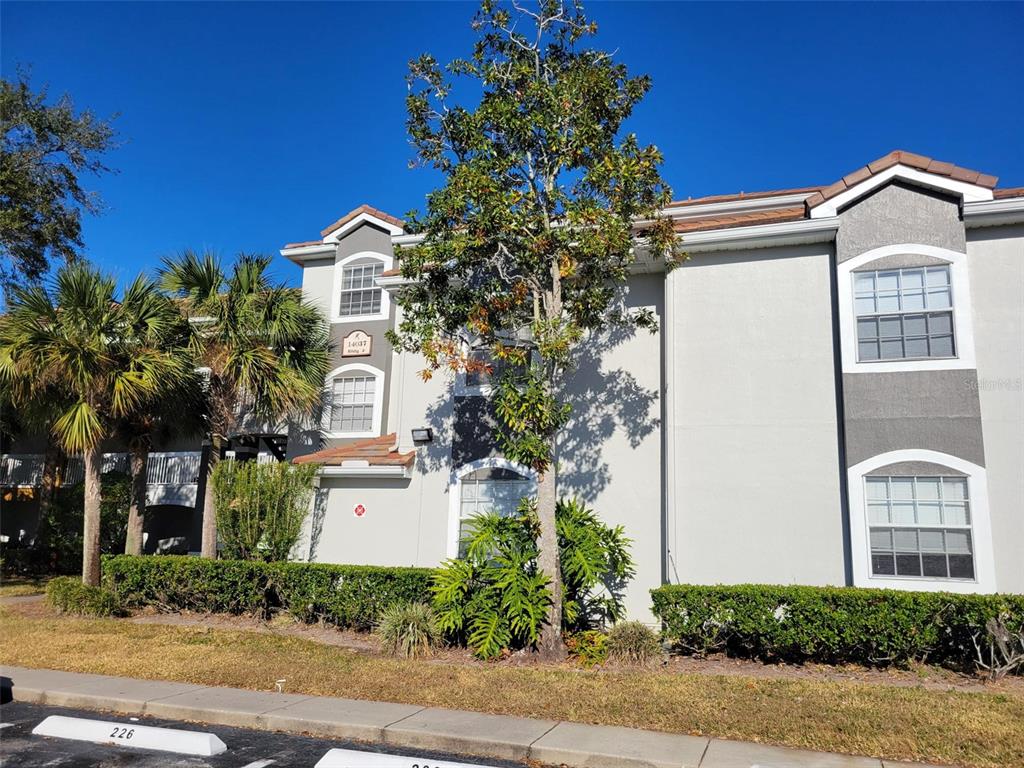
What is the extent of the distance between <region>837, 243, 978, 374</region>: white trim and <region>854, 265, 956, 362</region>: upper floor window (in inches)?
3.3

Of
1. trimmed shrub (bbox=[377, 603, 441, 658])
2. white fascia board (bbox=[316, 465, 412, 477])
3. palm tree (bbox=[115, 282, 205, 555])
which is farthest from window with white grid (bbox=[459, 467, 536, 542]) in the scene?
palm tree (bbox=[115, 282, 205, 555])

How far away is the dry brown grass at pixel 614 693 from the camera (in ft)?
21.9

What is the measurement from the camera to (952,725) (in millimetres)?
6852

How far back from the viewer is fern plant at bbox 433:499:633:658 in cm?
1021

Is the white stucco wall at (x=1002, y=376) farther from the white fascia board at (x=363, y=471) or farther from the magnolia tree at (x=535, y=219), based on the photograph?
the white fascia board at (x=363, y=471)

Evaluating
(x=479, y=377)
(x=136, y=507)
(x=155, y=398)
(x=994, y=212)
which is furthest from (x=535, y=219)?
(x=136, y=507)

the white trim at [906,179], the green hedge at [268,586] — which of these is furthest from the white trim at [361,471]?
the white trim at [906,179]

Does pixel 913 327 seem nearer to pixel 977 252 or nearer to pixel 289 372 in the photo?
pixel 977 252

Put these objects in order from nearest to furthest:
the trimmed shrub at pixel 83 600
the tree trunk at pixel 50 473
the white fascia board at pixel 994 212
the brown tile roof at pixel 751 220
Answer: the white fascia board at pixel 994 212 < the brown tile roof at pixel 751 220 < the trimmed shrub at pixel 83 600 < the tree trunk at pixel 50 473

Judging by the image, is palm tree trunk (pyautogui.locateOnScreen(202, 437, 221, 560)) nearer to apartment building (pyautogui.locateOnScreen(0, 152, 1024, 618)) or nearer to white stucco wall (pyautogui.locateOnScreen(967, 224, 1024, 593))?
apartment building (pyautogui.locateOnScreen(0, 152, 1024, 618))

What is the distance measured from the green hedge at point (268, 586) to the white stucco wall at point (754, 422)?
14.5 ft

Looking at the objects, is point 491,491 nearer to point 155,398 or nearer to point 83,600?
point 155,398

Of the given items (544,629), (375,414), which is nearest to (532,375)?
(544,629)

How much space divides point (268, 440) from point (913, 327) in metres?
15.4
